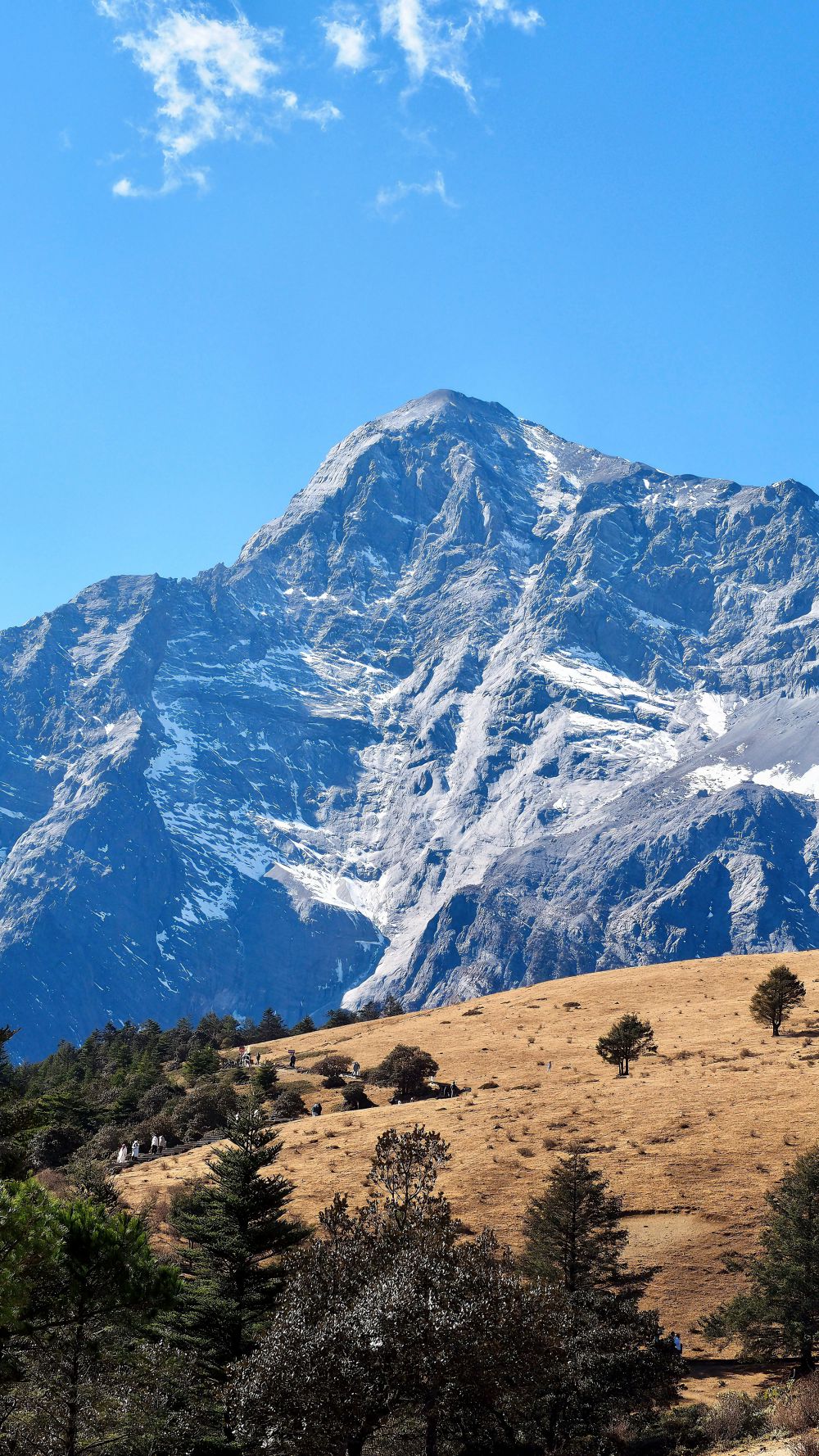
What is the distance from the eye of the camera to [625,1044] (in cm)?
4978

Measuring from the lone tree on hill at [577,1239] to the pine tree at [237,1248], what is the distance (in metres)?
6.17

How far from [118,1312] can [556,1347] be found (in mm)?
8486

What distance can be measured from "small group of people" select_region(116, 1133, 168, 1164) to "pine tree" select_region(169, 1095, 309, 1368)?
74.6 feet

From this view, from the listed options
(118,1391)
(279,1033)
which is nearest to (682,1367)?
(118,1391)

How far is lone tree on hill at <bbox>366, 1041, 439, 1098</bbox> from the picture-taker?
54.2 m

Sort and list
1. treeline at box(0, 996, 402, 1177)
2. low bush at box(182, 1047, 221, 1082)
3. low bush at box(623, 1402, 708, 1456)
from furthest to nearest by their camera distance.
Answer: low bush at box(182, 1047, 221, 1082), treeline at box(0, 996, 402, 1177), low bush at box(623, 1402, 708, 1456)

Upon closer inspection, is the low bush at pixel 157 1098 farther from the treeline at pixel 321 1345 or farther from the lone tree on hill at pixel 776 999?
the treeline at pixel 321 1345

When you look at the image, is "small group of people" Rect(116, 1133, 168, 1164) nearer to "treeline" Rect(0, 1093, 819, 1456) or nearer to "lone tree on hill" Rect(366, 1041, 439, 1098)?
"lone tree on hill" Rect(366, 1041, 439, 1098)

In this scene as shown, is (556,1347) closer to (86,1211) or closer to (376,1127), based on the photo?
(86,1211)

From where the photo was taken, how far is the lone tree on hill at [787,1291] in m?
25.4

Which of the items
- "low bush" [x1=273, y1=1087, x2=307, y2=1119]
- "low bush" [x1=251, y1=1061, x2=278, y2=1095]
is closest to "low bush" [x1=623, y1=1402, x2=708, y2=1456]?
"low bush" [x1=273, y1=1087, x2=307, y2=1119]

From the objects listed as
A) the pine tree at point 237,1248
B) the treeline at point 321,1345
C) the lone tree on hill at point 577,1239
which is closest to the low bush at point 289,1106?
the pine tree at point 237,1248

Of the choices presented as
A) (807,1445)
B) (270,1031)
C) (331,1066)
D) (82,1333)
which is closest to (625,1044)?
(331,1066)

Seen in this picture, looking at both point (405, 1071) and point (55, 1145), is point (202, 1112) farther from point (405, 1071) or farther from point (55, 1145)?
point (405, 1071)
